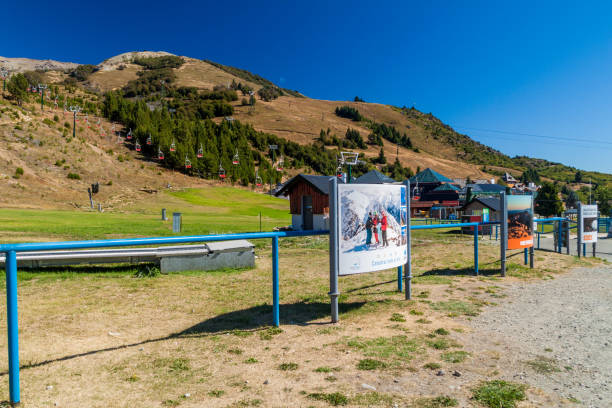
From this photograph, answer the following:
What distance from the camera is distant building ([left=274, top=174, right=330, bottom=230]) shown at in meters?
28.9

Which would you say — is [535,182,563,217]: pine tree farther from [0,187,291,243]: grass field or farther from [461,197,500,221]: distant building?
[0,187,291,243]: grass field

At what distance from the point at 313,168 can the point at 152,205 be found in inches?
2980

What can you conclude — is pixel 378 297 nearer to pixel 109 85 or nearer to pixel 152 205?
pixel 152 205

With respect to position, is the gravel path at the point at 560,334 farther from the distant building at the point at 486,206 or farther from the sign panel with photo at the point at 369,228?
the distant building at the point at 486,206

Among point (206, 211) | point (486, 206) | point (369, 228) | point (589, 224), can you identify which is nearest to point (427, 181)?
point (486, 206)

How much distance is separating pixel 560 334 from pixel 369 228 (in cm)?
299

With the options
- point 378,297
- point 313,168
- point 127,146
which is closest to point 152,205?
point 127,146

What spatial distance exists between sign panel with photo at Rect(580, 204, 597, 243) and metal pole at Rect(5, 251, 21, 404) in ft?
53.8

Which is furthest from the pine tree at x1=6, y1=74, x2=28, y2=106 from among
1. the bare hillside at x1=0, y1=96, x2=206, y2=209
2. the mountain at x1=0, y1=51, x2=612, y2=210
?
the bare hillside at x1=0, y1=96, x2=206, y2=209

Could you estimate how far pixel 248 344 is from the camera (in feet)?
14.7

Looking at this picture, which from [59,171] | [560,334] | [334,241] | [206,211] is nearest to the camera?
[560,334]

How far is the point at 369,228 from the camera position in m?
5.53

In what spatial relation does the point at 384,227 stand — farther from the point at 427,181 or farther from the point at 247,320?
the point at 427,181

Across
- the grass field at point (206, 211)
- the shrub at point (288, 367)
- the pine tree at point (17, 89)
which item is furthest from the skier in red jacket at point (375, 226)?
the pine tree at point (17, 89)
